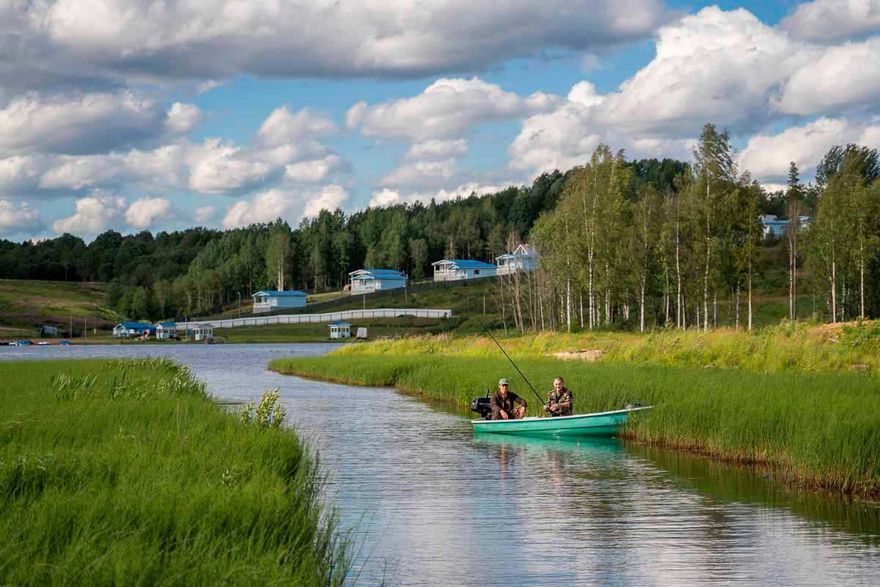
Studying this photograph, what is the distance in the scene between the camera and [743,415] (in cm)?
2423

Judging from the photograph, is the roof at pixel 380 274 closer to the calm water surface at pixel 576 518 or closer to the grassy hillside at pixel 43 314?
the grassy hillside at pixel 43 314

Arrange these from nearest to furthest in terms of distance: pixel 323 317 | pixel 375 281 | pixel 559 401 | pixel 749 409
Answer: pixel 749 409 → pixel 559 401 → pixel 323 317 → pixel 375 281

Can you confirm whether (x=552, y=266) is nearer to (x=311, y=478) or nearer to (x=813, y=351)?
(x=813, y=351)

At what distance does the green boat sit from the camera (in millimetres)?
28766

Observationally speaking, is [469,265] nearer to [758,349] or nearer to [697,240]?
[697,240]

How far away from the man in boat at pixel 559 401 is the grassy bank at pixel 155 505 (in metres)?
10.2

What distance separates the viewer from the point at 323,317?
15600cm

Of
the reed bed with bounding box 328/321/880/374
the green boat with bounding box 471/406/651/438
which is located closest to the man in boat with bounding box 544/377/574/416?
the green boat with bounding box 471/406/651/438

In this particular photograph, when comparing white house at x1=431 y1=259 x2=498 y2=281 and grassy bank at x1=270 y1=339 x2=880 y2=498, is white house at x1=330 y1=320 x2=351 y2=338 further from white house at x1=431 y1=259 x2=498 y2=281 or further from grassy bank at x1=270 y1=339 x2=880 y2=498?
grassy bank at x1=270 y1=339 x2=880 y2=498

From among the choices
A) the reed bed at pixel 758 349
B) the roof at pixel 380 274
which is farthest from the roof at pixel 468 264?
the reed bed at pixel 758 349

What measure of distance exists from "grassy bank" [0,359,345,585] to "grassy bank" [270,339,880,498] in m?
9.51

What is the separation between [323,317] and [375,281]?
85.5 ft

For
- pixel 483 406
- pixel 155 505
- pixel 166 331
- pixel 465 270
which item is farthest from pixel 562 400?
pixel 465 270

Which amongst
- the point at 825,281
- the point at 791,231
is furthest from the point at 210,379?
the point at 791,231
